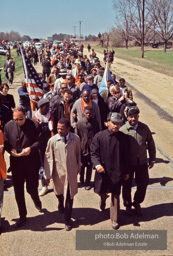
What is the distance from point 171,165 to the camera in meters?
7.62

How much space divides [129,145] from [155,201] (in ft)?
5.46

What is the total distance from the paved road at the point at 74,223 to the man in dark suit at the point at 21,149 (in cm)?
32

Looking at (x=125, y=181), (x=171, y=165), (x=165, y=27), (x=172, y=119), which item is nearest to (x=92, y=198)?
(x=125, y=181)

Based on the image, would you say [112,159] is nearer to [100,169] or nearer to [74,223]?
[100,169]

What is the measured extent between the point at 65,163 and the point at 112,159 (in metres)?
Result: 0.77

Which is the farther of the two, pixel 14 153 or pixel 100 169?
pixel 14 153

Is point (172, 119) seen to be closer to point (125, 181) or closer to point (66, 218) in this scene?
point (125, 181)

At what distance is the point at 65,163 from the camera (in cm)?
486

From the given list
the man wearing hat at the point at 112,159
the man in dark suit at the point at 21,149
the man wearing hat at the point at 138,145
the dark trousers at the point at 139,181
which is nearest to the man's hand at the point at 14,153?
the man in dark suit at the point at 21,149

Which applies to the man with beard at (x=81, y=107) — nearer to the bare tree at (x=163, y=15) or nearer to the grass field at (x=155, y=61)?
the grass field at (x=155, y=61)

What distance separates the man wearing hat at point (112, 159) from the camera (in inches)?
185

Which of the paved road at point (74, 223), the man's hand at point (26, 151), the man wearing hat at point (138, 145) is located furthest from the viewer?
the man wearing hat at point (138, 145)

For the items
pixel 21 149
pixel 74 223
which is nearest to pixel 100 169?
pixel 74 223

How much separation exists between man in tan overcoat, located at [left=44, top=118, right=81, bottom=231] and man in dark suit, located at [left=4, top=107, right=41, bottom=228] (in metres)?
0.28
